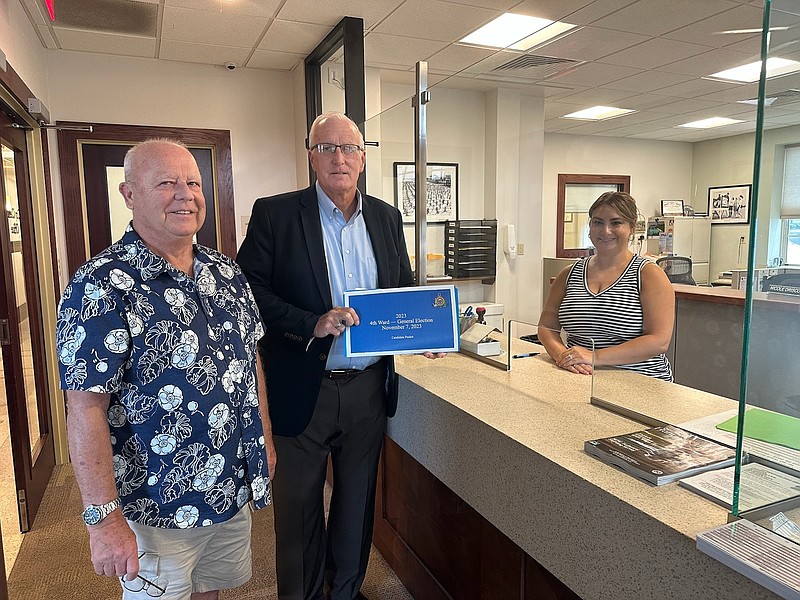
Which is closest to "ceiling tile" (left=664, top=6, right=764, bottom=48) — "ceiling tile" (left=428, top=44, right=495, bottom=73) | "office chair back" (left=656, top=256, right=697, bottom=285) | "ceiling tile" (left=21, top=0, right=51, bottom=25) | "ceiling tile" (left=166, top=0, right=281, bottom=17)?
"office chair back" (left=656, top=256, right=697, bottom=285)

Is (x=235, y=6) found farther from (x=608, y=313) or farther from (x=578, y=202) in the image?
(x=608, y=313)

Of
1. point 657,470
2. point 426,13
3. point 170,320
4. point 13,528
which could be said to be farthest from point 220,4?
point 657,470

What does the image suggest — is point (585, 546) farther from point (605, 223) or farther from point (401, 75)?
point (401, 75)

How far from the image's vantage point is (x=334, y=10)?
3.03 meters

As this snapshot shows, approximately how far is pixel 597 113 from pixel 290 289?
1116 mm

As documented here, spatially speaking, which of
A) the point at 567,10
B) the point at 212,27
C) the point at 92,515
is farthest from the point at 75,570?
the point at 567,10

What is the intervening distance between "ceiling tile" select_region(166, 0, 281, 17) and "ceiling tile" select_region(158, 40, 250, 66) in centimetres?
60

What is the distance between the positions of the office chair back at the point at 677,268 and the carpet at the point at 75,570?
1458 mm

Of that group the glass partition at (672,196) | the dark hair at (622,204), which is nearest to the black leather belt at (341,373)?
the glass partition at (672,196)

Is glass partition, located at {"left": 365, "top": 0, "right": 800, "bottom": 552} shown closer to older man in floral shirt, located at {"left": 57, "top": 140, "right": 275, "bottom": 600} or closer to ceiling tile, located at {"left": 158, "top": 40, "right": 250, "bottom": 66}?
older man in floral shirt, located at {"left": 57, "top": 140, "right": 275, "bottom": 600}

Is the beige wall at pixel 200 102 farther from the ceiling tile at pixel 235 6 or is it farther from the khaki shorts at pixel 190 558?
the khaki shorts at pixel 190 558

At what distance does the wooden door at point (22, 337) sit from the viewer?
8.43 ft

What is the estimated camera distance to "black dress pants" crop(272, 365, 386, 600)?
172 cm

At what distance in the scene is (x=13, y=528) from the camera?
8.70 ft
